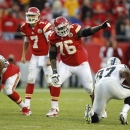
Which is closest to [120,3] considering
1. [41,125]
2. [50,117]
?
[50,117]

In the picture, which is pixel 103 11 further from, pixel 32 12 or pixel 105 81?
pixel 105 81

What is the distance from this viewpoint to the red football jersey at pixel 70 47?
28.9 feet

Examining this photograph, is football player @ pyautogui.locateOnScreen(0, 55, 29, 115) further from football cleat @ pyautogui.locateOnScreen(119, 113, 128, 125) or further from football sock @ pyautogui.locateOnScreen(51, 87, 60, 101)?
football cleat @ pyautogui.locateOnScreen(119, 113, 128, 125)

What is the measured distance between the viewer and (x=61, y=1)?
59.6 ft

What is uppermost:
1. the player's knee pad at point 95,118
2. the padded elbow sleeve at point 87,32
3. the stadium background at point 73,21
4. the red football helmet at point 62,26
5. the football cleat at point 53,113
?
the stadium background at point 73,21

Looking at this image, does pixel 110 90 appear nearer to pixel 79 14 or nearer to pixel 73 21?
pixel 73 21

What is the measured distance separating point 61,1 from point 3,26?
107 inches

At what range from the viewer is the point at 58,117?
887cm

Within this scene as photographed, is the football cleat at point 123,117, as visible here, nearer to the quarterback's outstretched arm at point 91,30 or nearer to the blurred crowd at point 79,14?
the quarterback's outstretched arm at point 91,30

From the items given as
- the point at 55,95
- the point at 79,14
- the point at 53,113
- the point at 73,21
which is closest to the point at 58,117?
the point at 53,113

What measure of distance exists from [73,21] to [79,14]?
75 cm

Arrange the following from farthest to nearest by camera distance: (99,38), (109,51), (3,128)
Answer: (99,38), (109,51), (3,128)

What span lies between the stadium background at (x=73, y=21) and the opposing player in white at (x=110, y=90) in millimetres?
8060

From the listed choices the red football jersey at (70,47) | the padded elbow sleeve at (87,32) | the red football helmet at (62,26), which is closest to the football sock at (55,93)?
the red football jersey at (70,47)
